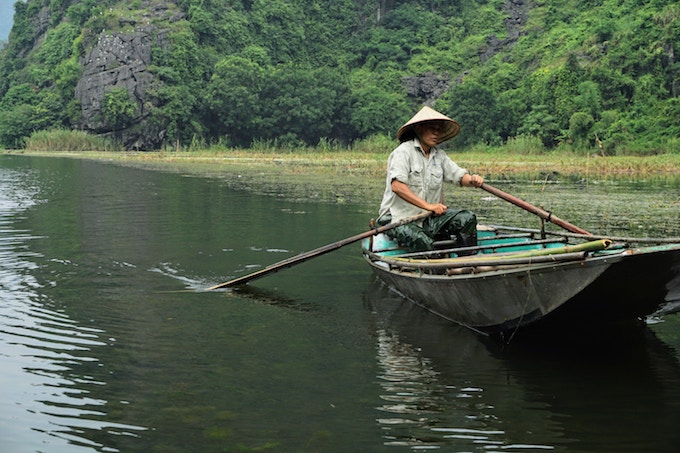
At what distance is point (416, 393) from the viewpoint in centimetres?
513

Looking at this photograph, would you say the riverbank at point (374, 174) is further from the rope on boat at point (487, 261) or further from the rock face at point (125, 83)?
the rock face at point (125, 83)

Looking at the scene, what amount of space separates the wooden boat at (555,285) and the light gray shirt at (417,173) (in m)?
0.84

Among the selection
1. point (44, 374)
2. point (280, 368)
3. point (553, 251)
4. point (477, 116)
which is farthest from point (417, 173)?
point (477, 116)

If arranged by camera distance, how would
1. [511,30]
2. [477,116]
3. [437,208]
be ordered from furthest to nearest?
[511,30]
[477,116]
[437,208]

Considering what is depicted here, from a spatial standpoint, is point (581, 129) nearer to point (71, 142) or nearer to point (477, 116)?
point (477, 116)

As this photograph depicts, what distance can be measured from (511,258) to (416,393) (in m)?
1.15

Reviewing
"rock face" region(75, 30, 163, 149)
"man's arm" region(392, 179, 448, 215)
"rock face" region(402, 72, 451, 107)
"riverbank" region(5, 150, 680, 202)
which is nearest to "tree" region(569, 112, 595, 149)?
"riverbank" region(5, 150, 680, 202)

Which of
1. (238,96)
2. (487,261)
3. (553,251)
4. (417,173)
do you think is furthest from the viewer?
(238,96)

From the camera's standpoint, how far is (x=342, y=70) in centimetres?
6531

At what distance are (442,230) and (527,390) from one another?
2.52m

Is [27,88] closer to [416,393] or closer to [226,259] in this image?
[226,259]

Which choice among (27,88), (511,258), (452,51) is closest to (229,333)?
(511,258)

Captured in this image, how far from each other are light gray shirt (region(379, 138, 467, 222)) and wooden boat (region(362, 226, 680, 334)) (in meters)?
0.84

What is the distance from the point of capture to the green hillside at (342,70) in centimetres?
3731
